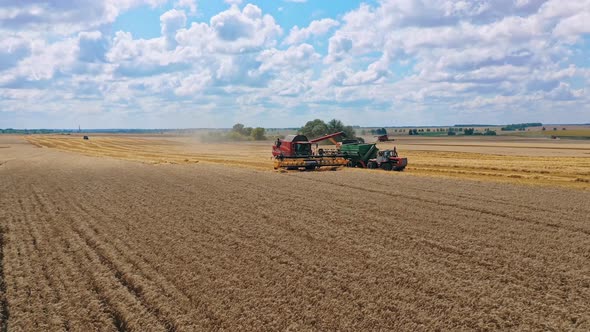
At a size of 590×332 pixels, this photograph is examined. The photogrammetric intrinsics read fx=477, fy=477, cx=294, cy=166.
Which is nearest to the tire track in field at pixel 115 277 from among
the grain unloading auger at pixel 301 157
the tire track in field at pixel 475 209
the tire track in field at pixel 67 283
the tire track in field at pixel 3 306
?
the tire track in field at pixel 67 283

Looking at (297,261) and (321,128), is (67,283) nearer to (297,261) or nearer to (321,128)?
(297,261)

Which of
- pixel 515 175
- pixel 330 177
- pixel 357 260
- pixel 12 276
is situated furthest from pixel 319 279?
pixel 515 175

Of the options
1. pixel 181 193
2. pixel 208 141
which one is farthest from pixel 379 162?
pixel 208 141

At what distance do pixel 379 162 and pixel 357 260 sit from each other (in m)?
22.8

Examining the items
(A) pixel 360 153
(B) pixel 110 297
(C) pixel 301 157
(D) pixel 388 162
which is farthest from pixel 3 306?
(A) pixel 360 153

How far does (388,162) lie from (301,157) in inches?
241

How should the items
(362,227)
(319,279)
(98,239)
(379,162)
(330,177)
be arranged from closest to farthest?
(319,279), (98,239), (362,227), (330,177), (379,162)

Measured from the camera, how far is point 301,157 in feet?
111

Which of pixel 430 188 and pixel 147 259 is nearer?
pixel 147 259

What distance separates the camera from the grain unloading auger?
33625 mm

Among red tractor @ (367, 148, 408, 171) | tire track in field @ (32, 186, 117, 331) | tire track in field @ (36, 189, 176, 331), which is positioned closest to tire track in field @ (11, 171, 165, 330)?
tire track in field @ (36, 189, 176, 331)

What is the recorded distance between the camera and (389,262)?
11.3 m

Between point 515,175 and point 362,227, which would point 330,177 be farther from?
point 362,227

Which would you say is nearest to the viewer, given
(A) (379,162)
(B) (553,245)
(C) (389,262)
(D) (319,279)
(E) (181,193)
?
(D) (319,279)
